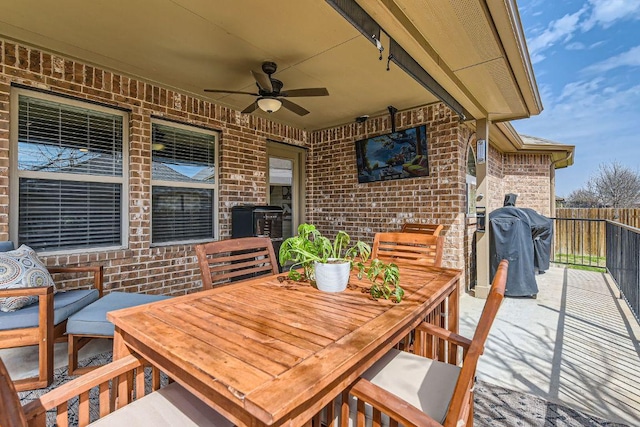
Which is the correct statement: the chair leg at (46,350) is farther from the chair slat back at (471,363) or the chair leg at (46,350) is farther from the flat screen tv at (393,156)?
the flat screen tv at (393,156)

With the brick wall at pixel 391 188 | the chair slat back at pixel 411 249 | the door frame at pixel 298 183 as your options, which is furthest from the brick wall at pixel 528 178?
the chair slat back at pixel 411 249

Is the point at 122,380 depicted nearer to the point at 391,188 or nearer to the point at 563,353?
the point at 563,353

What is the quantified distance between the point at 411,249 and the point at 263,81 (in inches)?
80.6

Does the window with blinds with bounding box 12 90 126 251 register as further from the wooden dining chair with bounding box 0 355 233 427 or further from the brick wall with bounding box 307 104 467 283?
the brick wall with bounding box 307 104 467 283

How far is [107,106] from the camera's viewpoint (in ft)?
10.7

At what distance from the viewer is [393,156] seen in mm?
4426

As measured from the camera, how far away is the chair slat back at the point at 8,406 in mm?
724

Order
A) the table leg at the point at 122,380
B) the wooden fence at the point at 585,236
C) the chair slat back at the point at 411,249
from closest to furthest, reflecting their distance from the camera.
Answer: the table leg at the point at 122,380 < the chair slat back at the point at 411,249 < the wooden fence at the point at 585,236

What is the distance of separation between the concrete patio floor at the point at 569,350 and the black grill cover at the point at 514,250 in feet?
0.60

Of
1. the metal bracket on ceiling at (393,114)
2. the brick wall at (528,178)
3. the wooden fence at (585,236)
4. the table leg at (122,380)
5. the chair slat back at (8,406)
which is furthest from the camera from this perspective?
the wooden fence at (585,236)

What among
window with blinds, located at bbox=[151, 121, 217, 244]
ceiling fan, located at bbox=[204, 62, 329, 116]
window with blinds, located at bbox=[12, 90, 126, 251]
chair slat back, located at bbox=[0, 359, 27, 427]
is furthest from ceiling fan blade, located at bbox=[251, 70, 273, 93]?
chair slat back, located at bbox=[0, 359, 27, 427]

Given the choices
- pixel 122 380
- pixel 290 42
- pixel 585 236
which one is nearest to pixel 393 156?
pixel 290 42

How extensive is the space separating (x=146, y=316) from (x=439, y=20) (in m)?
2.54

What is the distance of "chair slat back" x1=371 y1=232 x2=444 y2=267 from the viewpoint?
92.5 inches
